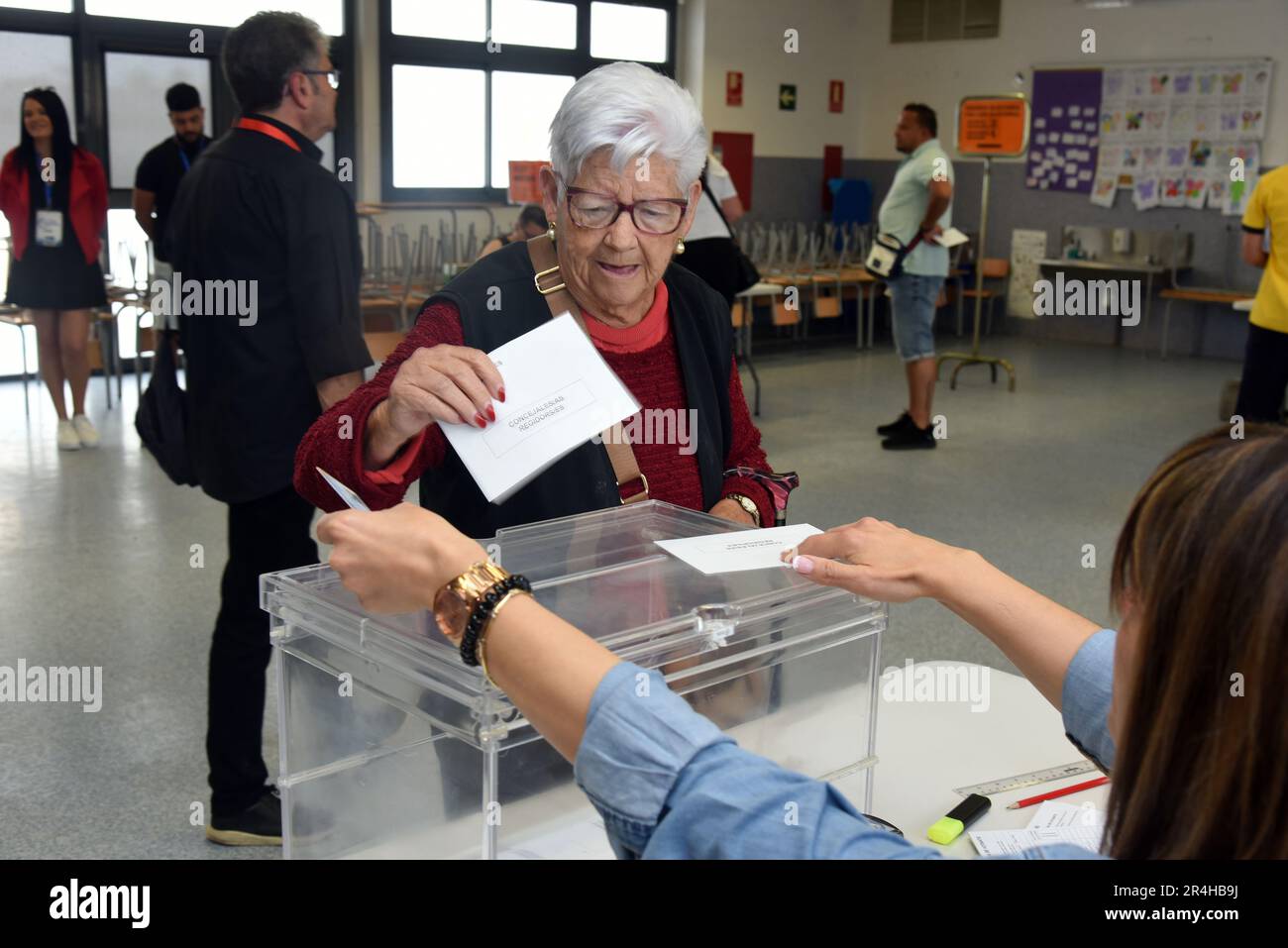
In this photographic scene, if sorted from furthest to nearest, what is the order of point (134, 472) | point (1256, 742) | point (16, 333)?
1. point (16, 333)
2. point (134, 472)
3. point (1256, 742)

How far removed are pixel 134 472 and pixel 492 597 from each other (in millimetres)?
5400

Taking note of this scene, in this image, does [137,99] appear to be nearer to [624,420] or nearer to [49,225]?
[49,225]

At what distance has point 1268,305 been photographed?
505 centimetres

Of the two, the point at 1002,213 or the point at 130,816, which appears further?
the point at 1002,213

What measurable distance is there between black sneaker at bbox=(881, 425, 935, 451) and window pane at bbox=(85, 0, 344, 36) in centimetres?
433

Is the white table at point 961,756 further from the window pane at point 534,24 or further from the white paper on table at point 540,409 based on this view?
the window pane at point 534,24

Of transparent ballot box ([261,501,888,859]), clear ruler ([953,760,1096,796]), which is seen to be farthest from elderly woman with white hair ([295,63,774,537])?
clear ruler ([953,760,1096,796])

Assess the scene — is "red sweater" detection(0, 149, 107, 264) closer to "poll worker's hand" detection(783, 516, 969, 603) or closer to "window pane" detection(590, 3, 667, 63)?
"window pane" detection(590, 3, 667, 63)

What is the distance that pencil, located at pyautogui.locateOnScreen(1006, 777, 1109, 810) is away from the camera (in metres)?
1.45

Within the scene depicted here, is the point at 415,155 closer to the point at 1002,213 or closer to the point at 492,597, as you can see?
the point at 1002,213

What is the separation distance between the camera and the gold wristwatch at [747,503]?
1798 mm

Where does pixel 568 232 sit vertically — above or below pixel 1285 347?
above

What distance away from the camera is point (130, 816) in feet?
9.09
